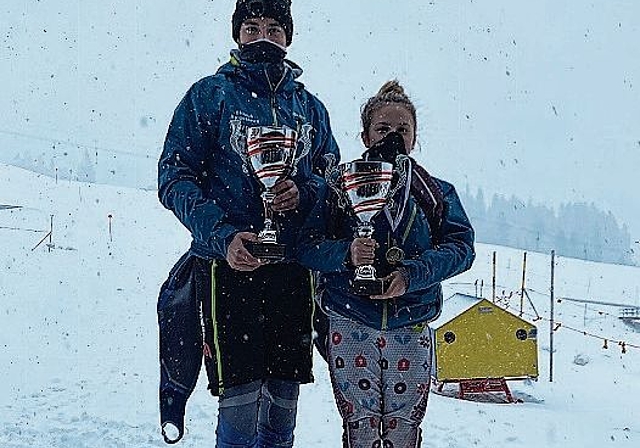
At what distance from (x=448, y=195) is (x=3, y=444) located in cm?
247

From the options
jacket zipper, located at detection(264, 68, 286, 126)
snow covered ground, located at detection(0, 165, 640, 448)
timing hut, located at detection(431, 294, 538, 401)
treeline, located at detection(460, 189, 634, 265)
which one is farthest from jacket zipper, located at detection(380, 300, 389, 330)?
treeline, located at detection(460, 189, 634, 265)

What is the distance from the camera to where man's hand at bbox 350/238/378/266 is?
207 centimetres

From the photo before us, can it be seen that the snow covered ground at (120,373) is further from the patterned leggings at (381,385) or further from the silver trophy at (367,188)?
the silver trophy at (367,188)

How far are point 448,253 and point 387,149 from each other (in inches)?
13.9

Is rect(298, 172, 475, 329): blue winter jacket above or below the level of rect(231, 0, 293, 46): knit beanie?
below

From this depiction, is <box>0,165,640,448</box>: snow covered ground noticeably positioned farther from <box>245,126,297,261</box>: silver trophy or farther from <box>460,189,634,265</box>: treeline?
<box>460,189,634,265</box>: treeline

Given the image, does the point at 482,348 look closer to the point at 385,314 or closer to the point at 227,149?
the point at 385,314

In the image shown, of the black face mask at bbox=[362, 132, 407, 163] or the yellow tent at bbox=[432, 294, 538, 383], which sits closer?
the black face mask at bbox=[362, 132, 407, 163]

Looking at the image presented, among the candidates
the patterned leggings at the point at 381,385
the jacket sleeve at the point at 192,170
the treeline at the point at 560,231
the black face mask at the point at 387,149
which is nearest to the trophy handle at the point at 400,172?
the black face mask at the point at 387,149

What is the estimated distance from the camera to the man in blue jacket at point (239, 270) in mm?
2123

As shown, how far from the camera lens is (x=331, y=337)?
2312 millimetres

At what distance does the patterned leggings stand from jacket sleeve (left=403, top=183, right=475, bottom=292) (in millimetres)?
198

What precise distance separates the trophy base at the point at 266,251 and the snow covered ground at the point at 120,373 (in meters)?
2.21

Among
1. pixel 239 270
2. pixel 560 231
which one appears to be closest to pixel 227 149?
pixel 239 270
